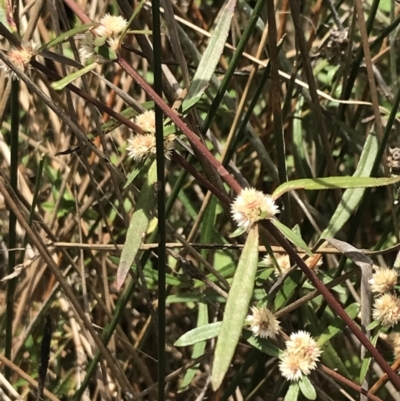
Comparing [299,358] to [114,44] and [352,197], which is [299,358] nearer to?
[352,197]

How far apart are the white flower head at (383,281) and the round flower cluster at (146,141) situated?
0.77ft

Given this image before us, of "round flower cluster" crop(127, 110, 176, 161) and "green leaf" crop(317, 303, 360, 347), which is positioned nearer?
"round flower cluster" crop(127, 110, 176, 161)

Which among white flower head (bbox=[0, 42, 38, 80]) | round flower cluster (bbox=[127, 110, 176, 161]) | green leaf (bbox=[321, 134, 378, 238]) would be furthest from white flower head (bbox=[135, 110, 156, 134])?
green leaf (bbox=[321, 134, 378, 238])

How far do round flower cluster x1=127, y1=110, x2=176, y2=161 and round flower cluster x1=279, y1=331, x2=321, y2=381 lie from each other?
22 cm

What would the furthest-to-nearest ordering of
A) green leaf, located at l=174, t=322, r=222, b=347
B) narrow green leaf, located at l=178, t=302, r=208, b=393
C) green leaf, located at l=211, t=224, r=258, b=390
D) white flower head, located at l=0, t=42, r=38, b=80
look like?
1. narrow green leaf, located at l=178, t=302, r=208, b=393
2. green leaf, located at l=174, t=322, r=222, b=347
3. white flower head, located at l=0, t=42, r=38, b=80
4. green leaf, located at l=211, t=224, r=258, b=390

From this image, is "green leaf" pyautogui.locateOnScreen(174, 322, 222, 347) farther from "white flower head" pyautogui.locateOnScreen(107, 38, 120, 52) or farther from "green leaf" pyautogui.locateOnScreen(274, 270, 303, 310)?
"white flower head" pyautogui.locateOnScreen(107, 38, 120, 52)

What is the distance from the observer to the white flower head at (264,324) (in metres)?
0.62

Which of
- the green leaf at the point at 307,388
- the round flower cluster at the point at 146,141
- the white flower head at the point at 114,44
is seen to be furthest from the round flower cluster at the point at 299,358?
the white flower head at the point at 114,44

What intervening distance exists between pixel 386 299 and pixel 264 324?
12 centimetres

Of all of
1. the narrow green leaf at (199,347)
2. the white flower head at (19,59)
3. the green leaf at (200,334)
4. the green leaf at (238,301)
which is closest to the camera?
the green leaf at (238,301)

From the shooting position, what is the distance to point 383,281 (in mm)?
633

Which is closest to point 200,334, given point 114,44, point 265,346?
point 265,346

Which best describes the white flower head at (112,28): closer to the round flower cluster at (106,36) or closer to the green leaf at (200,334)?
the round flower cluster at (106,36)

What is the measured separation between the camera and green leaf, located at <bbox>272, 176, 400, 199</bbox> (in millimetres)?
562
